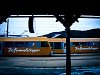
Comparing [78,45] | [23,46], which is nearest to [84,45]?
[78,45]

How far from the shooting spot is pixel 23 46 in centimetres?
2970

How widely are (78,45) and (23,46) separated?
877 centimetres

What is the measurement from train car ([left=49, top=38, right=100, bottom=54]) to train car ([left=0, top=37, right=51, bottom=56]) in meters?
3.94

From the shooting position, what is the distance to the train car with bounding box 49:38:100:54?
109 ft

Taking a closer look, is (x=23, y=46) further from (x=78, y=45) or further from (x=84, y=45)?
(x=84, y=45)

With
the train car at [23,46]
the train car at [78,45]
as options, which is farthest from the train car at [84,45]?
the train car at [23,46]

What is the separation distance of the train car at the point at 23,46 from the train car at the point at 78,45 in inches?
155

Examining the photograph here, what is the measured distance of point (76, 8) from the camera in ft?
28.5

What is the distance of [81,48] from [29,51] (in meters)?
8.67

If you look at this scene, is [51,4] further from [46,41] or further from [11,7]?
[46,41]

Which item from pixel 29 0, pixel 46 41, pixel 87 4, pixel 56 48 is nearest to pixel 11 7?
pixel 29 0

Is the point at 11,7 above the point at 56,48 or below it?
above

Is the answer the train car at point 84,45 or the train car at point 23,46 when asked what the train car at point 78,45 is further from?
the train car at point 23,46

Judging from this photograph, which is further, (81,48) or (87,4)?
(81,48)
